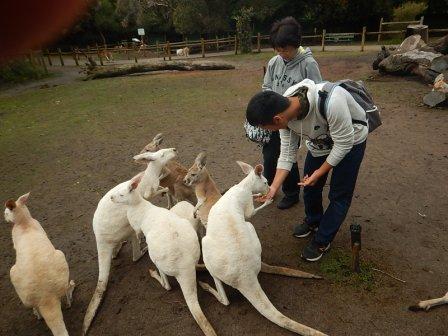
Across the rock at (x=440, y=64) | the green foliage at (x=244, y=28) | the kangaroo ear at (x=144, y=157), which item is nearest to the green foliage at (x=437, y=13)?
the green foliage at (x=244, y=28)

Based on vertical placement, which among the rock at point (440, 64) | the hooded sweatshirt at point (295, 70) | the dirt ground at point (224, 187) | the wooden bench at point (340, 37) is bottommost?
the dirt ground at point (224, 187)

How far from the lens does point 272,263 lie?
335 centimetres

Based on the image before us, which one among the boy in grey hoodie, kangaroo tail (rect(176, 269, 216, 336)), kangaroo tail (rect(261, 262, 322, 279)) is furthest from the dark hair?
kangaroo tail (rect(176, 269, 216, 336))

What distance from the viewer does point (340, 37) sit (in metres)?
18.2

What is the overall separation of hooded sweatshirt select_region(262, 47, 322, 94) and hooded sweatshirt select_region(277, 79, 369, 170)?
70cm

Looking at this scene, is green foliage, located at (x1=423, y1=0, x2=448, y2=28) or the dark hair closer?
the dark hair

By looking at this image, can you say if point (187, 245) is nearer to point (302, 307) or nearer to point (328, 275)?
point (302, 307)

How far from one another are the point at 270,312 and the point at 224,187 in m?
2.27

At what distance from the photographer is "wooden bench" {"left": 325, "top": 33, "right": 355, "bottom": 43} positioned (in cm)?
1799

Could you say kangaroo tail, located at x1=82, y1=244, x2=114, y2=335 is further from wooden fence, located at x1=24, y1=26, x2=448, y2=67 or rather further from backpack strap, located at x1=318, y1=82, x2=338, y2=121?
wooden fence, located at x1=24, y1=26, x2=448, y2=67

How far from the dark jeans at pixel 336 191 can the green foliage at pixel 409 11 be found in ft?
59.3

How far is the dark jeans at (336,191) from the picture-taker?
2.78 m

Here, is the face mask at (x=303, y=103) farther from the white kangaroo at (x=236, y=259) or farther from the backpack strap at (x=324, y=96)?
the white kangaroo at (x=236, y=259)

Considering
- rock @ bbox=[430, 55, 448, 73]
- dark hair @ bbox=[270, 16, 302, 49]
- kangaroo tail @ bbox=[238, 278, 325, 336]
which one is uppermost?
dark hair @ bbox=[270, 16, 302, 49]
